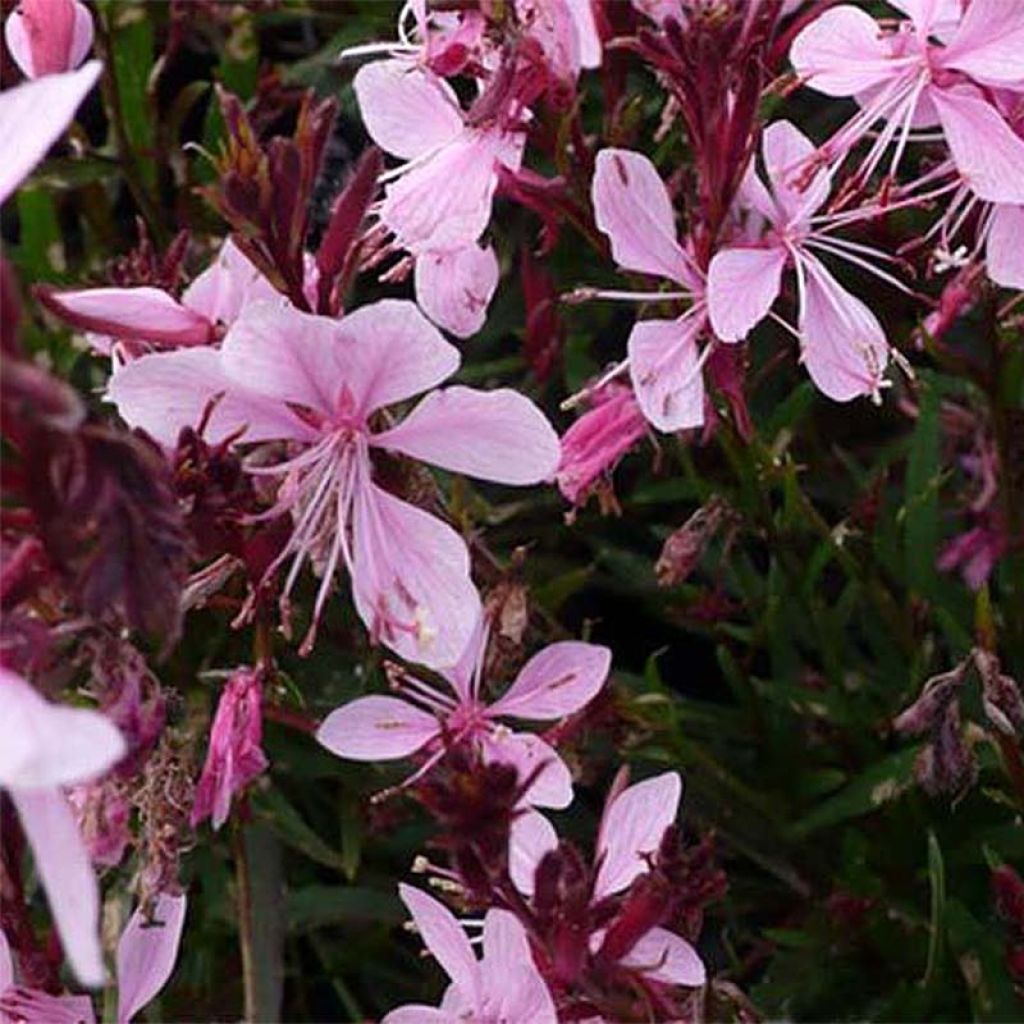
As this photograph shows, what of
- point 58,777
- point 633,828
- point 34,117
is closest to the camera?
point 58,777

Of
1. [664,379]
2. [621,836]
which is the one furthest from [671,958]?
[664,379]

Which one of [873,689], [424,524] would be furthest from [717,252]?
[873,689]

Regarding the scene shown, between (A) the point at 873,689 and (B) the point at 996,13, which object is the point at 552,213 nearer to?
(B) the point at 996,13

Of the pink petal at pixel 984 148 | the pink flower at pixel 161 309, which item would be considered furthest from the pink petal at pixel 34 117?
the pink petal at pixel 984 148

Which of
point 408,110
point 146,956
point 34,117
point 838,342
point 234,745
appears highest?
point 34,117

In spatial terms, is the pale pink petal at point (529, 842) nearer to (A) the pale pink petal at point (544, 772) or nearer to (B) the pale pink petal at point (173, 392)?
(A) the pale pink petal at point (544, 772)

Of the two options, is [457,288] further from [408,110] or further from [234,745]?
[234,745]
